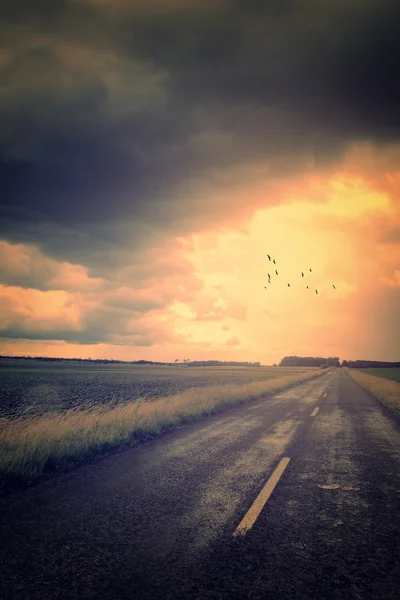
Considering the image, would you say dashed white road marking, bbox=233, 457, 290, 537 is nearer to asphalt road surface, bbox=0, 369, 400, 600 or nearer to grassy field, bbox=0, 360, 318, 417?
asphalt road surface, bbox=0, 369, 400, 600

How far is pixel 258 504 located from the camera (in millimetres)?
4754

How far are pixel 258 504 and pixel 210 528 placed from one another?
1000 mm

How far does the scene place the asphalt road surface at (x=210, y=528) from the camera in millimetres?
3029

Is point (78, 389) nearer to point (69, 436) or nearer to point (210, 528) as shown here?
point (69, 436)

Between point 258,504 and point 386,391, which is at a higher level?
point 258,504

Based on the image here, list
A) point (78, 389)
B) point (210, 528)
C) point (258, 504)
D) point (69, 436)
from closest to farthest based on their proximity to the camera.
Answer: point (210, 528) → point (258, 504) → point (69, 436) → point (78, 389)

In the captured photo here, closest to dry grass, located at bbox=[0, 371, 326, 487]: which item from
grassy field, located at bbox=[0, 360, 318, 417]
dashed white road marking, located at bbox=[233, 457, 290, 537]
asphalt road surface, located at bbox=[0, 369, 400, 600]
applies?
asphalt road surface, located at bbox=[0, 369, 400, 600]

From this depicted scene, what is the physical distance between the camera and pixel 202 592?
2.90 metres

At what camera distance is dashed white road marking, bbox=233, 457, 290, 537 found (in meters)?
4.05

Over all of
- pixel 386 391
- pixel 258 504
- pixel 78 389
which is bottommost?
pixel 78 389

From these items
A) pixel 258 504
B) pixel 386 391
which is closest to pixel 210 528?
pixel 258 504

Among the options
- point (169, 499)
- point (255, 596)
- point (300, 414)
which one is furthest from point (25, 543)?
point (300, 414)

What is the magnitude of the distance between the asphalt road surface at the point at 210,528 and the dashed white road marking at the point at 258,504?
0.03 meters

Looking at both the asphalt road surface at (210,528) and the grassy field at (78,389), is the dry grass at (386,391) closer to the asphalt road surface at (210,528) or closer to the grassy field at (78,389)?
the asphalt road surface at (210,528)
